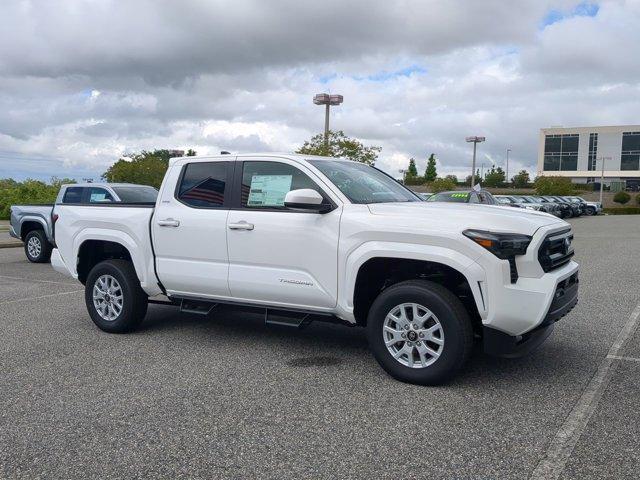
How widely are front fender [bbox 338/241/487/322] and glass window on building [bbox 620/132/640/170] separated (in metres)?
108

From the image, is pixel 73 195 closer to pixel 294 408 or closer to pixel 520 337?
pixel 294 408

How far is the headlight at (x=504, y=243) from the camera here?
4.53 metres

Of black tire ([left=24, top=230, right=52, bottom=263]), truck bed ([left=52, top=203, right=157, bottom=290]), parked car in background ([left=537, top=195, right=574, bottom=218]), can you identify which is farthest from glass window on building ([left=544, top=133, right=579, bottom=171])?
truck bed ([left=52, top=203, right=157, bottom=290])

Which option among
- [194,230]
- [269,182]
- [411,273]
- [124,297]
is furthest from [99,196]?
[411,273]

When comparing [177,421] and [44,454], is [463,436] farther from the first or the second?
[44,454]

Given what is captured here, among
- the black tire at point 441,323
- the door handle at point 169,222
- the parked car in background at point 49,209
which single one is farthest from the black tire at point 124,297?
the parked car in background at point 49,209

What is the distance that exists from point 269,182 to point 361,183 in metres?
0.85

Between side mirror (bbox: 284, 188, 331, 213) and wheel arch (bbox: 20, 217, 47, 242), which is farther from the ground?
side mirror (bbox: 284, 188, 331, 213)

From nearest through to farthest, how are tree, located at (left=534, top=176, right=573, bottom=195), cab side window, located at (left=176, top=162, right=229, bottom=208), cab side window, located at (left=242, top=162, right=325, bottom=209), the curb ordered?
cab side window, located at (left=242, top=162, right=325, bottom=209)
cab side window, located at (left=176, top=162, right=229, bottom=208)
the curb
tree, located at (left=534, top=176, right=573, bottom=195)

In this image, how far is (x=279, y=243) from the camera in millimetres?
5387

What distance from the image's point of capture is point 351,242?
16.6 feet

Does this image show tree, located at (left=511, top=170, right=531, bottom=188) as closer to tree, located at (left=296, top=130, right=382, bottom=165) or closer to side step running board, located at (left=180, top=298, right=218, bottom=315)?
tree, located at (left=296, top=130, right=382, bottom=165)

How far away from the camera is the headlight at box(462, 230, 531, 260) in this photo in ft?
14.9

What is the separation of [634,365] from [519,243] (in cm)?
187
